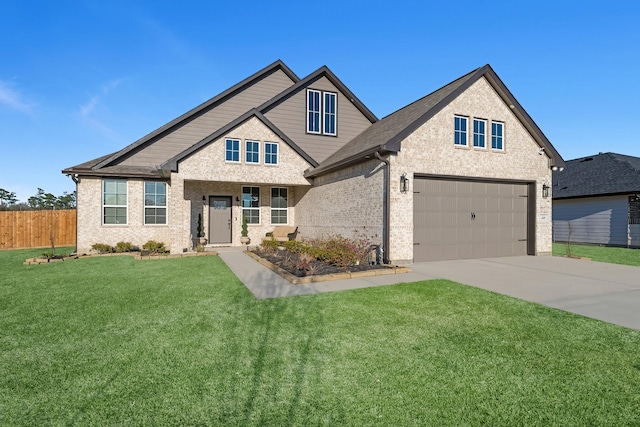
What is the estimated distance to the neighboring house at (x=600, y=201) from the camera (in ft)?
54.4

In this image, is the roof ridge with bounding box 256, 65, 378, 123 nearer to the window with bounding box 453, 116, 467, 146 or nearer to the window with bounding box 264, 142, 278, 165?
the window with bounding box 264, 142, 278, 165

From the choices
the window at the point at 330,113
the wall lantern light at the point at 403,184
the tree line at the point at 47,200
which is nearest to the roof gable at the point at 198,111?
the window at the point at 330,113

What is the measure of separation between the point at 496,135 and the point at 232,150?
10.2 meters

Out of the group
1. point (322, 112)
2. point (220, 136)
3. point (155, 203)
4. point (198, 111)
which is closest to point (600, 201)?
point (322, 112)

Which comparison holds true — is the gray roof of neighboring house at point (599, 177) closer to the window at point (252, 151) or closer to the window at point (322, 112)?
the window at point (322, 112)

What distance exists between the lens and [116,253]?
12.9 meters

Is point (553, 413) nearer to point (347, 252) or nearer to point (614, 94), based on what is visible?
point (347, 252)

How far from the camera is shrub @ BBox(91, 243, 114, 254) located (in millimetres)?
12858

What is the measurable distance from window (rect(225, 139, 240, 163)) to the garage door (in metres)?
7.32

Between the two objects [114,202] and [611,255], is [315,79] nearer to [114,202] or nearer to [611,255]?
[114,202]

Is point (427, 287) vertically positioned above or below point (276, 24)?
below

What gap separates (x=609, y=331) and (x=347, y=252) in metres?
5.91

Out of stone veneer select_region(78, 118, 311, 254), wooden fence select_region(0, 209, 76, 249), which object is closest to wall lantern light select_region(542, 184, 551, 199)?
stone veneer select_region(78, 118, 311, 254)

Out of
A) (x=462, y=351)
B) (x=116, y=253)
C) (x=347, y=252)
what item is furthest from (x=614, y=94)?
(x=116, y=253)
